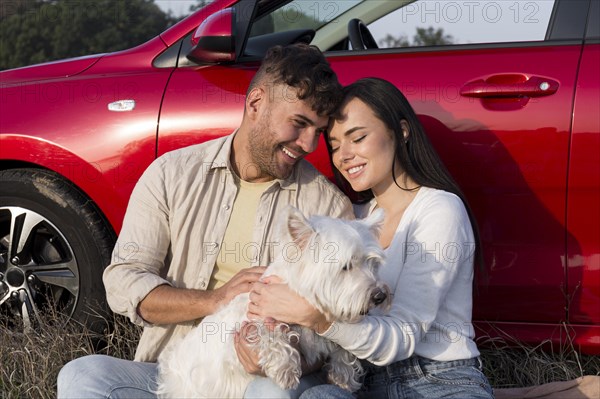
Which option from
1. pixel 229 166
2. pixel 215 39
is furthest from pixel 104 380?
pixel 215 39

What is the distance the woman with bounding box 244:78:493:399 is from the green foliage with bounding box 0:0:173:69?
15.9 metres

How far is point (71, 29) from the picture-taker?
61.9 ft

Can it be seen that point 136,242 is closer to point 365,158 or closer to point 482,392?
point 365,158

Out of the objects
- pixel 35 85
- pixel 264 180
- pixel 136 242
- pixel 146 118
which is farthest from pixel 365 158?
pixel 35 85

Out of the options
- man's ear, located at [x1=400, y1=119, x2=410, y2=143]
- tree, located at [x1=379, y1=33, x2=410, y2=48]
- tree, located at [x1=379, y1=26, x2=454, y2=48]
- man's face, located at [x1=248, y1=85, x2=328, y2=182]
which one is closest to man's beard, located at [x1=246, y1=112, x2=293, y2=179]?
man's face, located at [x1=248, y1=85, x2=328, y2=182]

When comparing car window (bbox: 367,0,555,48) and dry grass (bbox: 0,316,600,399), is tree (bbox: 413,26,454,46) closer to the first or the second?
car window (bbox: 367,0,555,48)

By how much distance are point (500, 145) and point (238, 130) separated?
3.65ft

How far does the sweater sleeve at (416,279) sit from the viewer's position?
2543mm

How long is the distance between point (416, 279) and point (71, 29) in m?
17.7

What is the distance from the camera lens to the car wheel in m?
3.73

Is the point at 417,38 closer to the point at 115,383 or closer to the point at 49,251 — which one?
the point at 49,251

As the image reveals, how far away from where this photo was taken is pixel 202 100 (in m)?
3.63

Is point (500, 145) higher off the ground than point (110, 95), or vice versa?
point (110, 95)

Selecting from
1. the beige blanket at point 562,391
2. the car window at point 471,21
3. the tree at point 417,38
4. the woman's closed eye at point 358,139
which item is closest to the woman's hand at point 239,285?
the woman's closed eye at point 358,139
